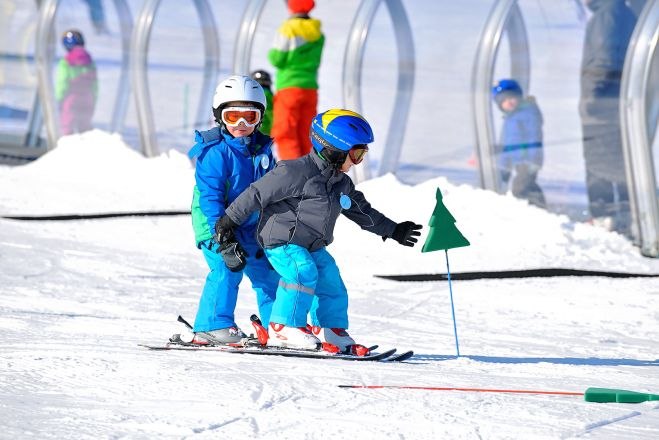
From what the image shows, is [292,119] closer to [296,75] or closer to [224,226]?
[296,75]

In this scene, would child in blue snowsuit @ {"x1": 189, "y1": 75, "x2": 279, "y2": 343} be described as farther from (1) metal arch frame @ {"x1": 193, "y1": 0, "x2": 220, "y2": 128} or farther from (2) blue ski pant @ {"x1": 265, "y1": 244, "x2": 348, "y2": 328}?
(1) metal arch frame @ {"x1": 193, "y1": 0, "x2": 220, "y2": 128}

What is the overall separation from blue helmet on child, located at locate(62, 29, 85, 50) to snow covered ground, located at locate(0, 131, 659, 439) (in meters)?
1.22

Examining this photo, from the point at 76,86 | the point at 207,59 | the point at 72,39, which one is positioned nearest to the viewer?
the point at 207,59

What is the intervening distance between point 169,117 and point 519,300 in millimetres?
6500

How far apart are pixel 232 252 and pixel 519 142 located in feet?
19.3

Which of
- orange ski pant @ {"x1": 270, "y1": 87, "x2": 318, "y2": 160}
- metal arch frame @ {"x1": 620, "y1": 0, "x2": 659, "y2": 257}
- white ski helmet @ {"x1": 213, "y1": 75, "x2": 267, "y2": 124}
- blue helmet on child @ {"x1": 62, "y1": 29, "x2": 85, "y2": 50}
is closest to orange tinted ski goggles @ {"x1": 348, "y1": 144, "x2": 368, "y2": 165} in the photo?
white ski helmet @ {"x1": 213, "y1": 75, "x2": 267, "y2": 124}

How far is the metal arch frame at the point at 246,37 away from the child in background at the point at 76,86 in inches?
80.3

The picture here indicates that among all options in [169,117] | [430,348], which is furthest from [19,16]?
[430,348]

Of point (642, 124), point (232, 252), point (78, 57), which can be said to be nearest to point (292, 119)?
point (642, 124)

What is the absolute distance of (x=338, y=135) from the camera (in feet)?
19.7

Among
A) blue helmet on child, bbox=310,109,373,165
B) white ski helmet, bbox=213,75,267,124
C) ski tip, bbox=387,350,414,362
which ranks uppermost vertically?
white ski helmet, bbox=213,75,267,124

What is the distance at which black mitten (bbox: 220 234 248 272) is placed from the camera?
6.00 m

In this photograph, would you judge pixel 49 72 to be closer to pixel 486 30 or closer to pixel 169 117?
pixel 169 117

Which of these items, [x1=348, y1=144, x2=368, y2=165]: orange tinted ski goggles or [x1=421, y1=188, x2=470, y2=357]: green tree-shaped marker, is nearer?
[x1=348, y1=144, x2=368, y2=165]: orange tinted ski goggles
